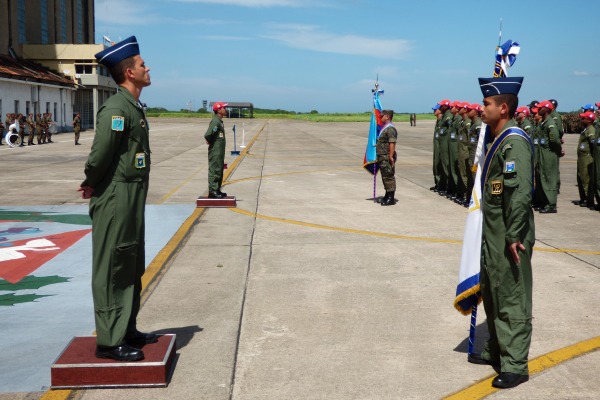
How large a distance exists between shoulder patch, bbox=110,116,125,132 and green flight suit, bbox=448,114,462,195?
11.6 meters

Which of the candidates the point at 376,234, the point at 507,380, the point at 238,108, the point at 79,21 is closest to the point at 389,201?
the point at 376,234

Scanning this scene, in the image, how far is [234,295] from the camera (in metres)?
6.97

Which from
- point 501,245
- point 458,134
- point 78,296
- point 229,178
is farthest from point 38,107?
point 501,245

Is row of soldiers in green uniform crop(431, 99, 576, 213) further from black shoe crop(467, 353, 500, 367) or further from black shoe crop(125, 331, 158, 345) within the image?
black shoe crop(125, 331, 158, 345)

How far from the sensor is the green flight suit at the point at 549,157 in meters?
13.3

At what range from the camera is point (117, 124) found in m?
4.47

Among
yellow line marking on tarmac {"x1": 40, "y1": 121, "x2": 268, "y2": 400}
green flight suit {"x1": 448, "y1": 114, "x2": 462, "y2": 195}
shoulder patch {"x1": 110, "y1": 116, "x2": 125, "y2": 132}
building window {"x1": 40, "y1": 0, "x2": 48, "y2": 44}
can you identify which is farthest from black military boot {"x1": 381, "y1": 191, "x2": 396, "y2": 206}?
building window {"x1": 40, "y1": 0, "x2": 48, "y2": 44}

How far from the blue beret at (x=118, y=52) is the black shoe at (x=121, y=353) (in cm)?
206

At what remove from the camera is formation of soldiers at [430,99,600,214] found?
13492mm

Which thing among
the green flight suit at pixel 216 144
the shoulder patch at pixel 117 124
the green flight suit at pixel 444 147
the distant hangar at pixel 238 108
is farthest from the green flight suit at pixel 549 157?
the distant hangar at pixel 238 108

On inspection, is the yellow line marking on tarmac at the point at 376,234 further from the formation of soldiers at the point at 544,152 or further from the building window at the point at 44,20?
the building window at the point at 44,20

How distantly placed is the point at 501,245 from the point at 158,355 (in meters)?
2.69

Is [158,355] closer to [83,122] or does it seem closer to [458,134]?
[458,134]

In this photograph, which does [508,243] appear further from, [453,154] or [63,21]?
[63,21]
